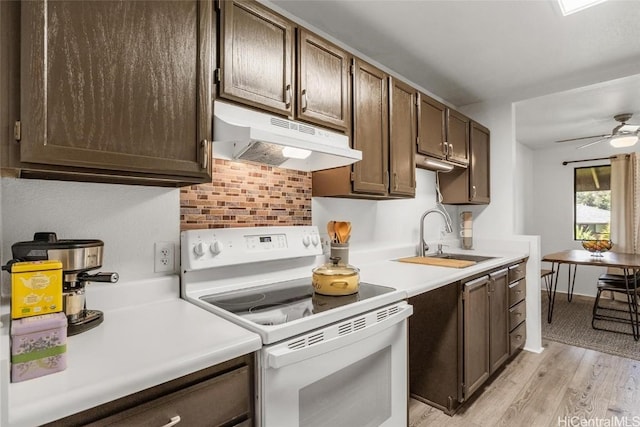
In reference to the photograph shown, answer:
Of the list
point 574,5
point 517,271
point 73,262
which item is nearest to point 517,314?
point 517,271

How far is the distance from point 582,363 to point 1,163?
3548mm

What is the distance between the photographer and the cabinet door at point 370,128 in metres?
1.83

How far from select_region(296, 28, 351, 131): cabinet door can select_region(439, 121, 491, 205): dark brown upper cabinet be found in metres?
1.63

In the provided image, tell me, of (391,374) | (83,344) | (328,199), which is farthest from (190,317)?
(328,199)

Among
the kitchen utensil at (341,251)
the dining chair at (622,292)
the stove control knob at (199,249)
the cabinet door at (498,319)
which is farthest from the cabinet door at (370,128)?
the dining chair at (622,292)

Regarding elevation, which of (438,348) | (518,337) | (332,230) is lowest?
(518,337)

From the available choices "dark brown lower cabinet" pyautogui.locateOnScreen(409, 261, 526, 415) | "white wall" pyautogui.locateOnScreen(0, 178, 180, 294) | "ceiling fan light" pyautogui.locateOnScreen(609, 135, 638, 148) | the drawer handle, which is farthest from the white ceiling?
the drawer handle

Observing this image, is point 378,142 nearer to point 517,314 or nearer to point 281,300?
point 281,300

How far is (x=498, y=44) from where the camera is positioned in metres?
2.19

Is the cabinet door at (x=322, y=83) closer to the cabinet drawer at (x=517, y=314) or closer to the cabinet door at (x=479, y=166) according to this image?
the cabinet door at (x=479, y=166)

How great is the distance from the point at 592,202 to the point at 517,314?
335cm

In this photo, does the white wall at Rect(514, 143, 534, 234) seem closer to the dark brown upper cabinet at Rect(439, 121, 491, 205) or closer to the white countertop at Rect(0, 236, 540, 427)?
the dark brown upper cabinet at Rect(439, 121, 491, 205)

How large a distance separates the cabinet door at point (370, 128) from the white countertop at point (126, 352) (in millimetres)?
1087

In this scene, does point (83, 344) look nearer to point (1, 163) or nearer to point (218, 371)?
point (218, 371)
